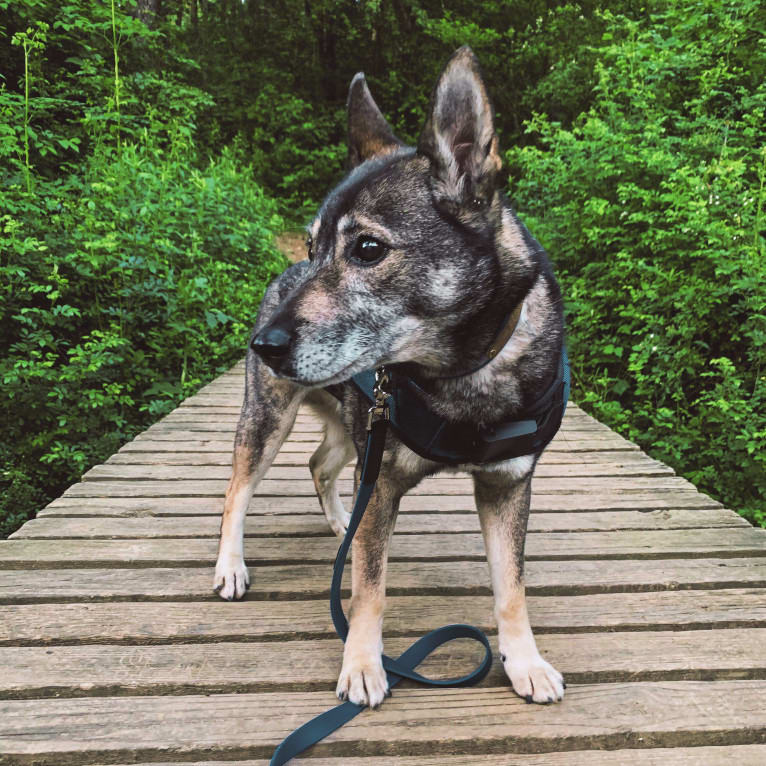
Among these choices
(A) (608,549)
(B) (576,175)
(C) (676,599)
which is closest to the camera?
(C) (676,599)

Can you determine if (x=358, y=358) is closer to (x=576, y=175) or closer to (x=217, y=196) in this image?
(x=576, y=175)

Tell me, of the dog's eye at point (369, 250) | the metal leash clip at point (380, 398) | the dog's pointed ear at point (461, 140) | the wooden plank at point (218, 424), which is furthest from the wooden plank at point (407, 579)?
the wooden plank at point (218, 424)

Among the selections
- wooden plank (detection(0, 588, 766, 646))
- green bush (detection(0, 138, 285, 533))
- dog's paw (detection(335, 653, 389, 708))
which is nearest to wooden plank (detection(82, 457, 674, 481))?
green bush (detection(0, 138, 285, 533))

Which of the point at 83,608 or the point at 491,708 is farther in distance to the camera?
the point at 83,608

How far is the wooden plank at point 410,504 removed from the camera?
8.63 ft

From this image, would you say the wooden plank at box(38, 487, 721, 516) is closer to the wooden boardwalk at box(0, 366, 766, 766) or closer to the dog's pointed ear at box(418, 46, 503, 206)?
the wooden boardwalk at box(0, 366, 766, 766)

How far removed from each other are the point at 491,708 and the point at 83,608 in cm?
133

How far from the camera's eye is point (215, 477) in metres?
3.07

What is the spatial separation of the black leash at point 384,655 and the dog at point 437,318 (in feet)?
0.16

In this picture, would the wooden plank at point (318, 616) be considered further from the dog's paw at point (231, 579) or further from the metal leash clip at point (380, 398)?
the metal leash clip at point (380, 398)

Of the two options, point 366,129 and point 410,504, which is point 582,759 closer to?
point 410,504

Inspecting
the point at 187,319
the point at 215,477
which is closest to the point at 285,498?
the point at 215,477

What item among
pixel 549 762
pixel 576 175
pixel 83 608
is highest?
pixel 576 175

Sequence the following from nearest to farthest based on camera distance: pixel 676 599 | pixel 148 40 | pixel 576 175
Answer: pixel 676 599, pixel 576 175, pixel 148 40
